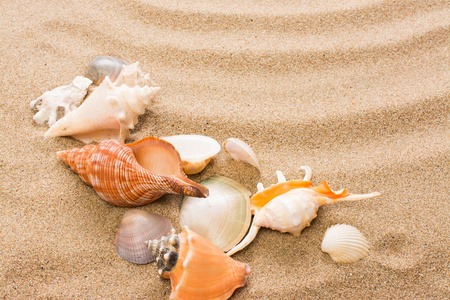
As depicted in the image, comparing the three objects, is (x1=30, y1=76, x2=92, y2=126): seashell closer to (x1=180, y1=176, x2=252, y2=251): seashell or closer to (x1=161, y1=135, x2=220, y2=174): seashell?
(x1=161, y1=135, x2=220, y2=174): seashell

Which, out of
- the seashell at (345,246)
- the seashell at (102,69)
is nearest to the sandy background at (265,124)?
the seashell at (345,246)

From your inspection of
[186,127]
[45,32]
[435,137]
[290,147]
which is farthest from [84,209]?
[435,137]

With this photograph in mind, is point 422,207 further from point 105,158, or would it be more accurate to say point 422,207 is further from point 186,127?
point 105,158

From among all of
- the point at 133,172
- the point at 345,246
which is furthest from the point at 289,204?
the point at 133,172

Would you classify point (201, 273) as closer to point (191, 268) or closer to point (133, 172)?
point (191, 268)

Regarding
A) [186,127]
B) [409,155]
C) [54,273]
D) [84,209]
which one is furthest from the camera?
[186,127]
